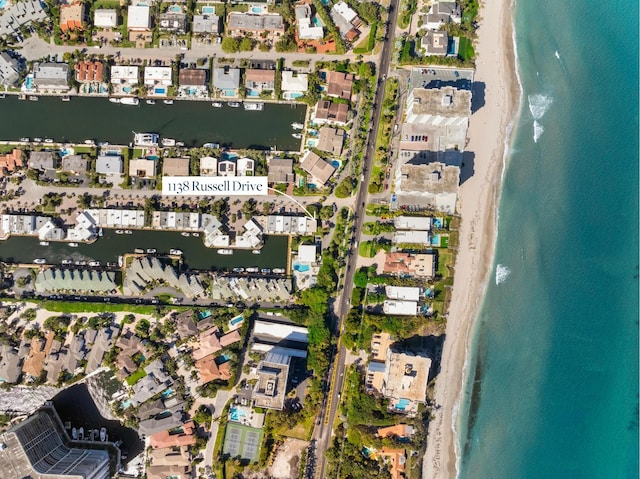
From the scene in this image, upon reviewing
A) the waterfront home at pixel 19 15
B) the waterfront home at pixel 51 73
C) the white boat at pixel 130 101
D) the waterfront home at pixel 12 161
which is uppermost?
the waterfront home at pixel 19 15

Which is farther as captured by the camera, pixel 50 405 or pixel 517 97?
pixel 517 97

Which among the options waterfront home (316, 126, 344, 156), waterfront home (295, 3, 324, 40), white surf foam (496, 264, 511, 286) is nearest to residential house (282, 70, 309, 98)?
waterfront home (295, 3, 324, 40)

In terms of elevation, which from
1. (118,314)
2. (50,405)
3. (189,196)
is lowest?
(50,405)

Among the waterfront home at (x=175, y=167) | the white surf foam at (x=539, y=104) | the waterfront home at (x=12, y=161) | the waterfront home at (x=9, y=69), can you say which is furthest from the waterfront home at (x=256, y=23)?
the white surf foam at (x=539, y=104)

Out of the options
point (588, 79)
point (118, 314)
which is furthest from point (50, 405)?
point (588, 79)

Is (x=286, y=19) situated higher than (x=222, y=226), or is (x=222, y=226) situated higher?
(x=286, y=19)

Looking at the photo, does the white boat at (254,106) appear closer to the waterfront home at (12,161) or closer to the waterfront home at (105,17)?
the waterfront home at (105,17)

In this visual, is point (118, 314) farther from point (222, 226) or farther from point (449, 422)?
point (449, 422)
